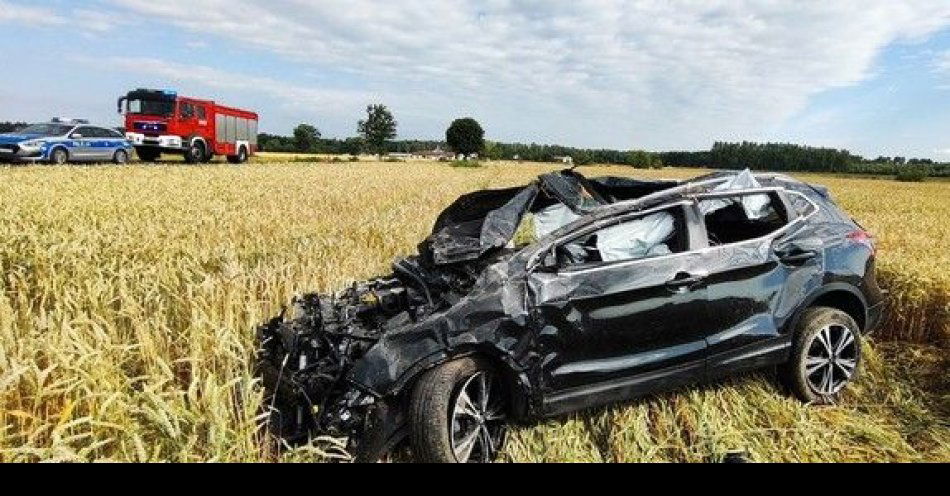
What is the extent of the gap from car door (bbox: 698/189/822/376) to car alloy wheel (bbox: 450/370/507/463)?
158 centimetres

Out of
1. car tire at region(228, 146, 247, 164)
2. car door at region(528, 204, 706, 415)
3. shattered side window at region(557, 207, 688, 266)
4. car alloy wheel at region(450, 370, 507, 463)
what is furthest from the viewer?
car tire at region(228, 146, 247, 164)

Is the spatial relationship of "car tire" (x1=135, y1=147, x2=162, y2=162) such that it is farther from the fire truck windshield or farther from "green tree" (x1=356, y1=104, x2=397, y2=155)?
"green tree" (x1=356, y1=104, x2=397, y2=155)

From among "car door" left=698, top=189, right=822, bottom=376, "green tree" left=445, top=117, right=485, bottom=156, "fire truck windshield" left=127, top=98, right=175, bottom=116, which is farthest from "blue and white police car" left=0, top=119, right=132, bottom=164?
"green tree" left=445, top=117, right=485, bottom=156

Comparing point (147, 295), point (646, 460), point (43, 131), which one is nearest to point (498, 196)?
point (646, 460)

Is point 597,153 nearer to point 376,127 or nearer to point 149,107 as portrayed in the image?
point 376,127

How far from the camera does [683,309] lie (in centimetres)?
→ 432

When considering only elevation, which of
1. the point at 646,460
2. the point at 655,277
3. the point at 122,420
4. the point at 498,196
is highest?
the point at 498,196

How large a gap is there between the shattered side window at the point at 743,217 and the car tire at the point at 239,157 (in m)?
34.0

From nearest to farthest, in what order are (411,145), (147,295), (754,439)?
(754,439), (147,295), (411,145)

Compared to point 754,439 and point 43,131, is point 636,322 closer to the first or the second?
point 754,439

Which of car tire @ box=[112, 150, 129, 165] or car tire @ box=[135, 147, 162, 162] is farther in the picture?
car tire @ box=[135, 147, 162, 162]

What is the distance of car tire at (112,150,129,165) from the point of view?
88.5ft
